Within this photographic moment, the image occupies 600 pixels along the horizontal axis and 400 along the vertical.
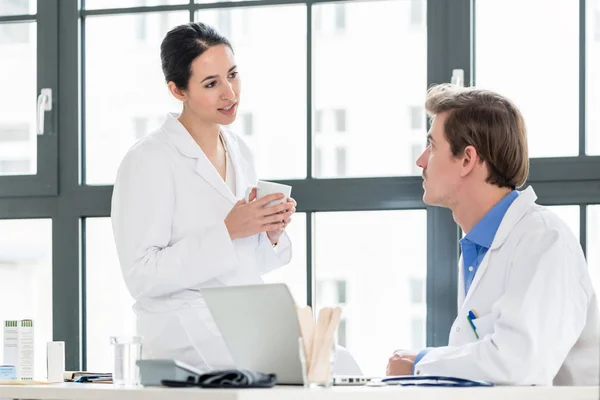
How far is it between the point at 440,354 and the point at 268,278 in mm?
1301

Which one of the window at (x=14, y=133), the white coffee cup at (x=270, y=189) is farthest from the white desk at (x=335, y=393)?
the window at (x=14, y=133)

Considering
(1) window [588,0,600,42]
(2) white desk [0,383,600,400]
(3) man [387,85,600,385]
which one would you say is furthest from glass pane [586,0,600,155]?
(2) white desk [0,383,600,400]

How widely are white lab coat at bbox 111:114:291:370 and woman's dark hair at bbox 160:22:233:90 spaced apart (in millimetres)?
122

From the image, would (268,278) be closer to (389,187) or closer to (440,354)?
(389,187)

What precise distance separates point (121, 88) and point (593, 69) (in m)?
1.61

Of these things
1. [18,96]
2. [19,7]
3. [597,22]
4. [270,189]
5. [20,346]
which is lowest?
[20,346]

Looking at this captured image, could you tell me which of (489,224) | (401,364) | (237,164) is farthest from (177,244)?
(489,224)

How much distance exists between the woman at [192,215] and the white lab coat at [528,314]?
0.64 m

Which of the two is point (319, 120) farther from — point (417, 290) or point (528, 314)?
point (528, 314)

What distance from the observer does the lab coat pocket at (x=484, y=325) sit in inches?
81.9

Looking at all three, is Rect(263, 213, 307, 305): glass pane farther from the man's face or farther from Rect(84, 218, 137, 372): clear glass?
the man's face

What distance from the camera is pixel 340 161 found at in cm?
328

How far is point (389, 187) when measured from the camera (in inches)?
125

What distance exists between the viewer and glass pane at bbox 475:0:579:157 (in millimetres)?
3123
